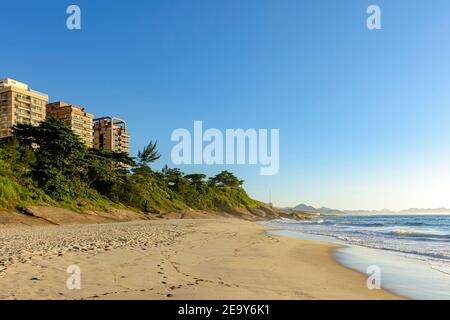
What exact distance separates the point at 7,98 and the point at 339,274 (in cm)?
9961

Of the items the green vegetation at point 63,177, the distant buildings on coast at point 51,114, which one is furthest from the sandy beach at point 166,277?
the distant buildings on coast at point 51,114

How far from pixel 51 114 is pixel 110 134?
19.7 metres

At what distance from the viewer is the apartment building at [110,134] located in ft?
336

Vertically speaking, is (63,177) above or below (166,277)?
above

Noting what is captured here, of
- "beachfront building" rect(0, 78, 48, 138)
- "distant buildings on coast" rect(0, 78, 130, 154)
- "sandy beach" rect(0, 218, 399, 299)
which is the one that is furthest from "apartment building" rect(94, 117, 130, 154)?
"sandy beach" rect(0, 218, 399, 299)

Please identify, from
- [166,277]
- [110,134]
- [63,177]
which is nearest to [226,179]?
[110,134]

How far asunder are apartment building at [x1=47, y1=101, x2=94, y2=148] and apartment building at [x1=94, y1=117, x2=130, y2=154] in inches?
131

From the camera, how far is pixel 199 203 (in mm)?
64562

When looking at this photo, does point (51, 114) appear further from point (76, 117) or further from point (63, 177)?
point (63, 177)

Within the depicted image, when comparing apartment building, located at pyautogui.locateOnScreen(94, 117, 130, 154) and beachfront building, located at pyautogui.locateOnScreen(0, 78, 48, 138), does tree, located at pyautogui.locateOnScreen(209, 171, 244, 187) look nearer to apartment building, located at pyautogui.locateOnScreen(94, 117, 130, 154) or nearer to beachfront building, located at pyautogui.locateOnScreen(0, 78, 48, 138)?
apartment building, located at pyautogui.locateOnScreen(94, 117, 130, 154)

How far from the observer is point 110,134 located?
337 ft
